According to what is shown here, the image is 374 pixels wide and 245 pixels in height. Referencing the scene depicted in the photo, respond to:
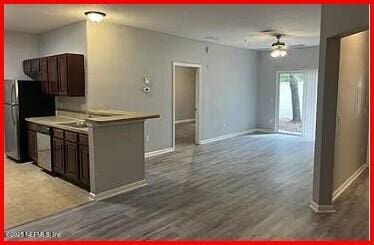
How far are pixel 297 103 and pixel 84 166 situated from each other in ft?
23.5

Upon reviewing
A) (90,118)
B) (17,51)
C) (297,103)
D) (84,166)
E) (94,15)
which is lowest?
(84,166)

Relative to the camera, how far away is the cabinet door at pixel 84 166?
4.05 meters

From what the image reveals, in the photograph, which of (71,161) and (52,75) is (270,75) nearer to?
(52,75)

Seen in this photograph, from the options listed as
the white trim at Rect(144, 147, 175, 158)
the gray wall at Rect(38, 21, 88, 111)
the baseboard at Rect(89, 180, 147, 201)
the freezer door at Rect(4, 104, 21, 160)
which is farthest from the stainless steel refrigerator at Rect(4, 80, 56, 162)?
the baseboard at Rect(89, 180, 147, 201)

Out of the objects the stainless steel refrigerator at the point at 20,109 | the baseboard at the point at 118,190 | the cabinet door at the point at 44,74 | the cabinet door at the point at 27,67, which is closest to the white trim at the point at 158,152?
the baseboard at the point at 118,190

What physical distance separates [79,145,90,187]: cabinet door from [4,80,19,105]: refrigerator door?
92.9 inches

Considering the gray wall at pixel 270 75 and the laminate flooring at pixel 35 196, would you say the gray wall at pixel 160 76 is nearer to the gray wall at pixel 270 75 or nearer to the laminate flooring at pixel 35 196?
the gray wall at pixel 270 75

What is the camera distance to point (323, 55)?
3352 millimetres

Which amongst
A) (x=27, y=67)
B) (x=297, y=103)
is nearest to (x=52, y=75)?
(x=27, y=67)

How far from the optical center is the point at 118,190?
4.09 meters

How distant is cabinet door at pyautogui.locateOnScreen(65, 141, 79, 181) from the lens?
4.27 m

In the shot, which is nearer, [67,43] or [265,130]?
[67,43]

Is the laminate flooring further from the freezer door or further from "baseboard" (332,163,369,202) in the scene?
"baseboard" (332,163,369,202)

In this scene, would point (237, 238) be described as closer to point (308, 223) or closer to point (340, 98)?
point (308, 223)
